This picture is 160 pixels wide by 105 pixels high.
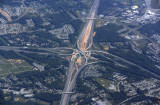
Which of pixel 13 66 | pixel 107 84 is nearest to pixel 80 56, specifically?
pixel 107 84

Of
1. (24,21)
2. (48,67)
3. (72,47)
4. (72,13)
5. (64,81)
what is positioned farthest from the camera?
(72,13)

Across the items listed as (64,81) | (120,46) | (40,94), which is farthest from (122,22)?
(40,94)

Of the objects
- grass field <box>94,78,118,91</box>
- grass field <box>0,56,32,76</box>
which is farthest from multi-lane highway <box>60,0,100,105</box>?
grass field <box>0,56,32,76</box>

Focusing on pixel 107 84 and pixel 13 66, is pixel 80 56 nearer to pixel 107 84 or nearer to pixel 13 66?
pixel 107 84

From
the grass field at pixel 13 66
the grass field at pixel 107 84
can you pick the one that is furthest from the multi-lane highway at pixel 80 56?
the grass field at pixel 13 66

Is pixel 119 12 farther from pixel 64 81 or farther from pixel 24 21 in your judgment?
pixel 64 81

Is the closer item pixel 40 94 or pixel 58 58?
pixel 40 94

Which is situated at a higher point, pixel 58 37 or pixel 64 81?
pixel 58 37
